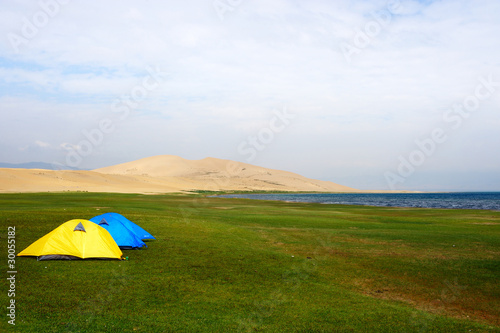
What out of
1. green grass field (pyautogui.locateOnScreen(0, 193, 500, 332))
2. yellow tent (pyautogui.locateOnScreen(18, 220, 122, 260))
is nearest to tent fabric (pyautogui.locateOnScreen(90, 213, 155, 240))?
green grass field (pyautogui.locateOnScreen(0, 193, 500, 332))

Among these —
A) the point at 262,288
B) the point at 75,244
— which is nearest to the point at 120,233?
the point at 75,244

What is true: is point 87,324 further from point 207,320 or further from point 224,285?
point 224,285

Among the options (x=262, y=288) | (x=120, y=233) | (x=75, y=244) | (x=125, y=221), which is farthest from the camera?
(x=125, y=221)

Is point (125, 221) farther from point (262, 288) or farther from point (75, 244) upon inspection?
point (262, 288)

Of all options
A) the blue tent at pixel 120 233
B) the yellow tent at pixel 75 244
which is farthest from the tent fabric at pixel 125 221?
the yellow tent at pixel 75 244

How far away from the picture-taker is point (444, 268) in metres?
17.2

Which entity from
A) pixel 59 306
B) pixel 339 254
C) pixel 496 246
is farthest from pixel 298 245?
pixel 59 306

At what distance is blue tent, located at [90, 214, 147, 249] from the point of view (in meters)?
19.3

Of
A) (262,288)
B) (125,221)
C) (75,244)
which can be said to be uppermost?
(125,221)

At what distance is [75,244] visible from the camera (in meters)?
16.5

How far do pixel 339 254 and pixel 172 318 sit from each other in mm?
11923

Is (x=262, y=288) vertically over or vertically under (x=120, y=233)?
under

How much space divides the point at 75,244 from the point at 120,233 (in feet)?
10.5

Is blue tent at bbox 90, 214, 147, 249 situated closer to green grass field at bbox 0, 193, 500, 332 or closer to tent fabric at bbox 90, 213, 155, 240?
tent fabric at bbox 90, 213, 155, 240
